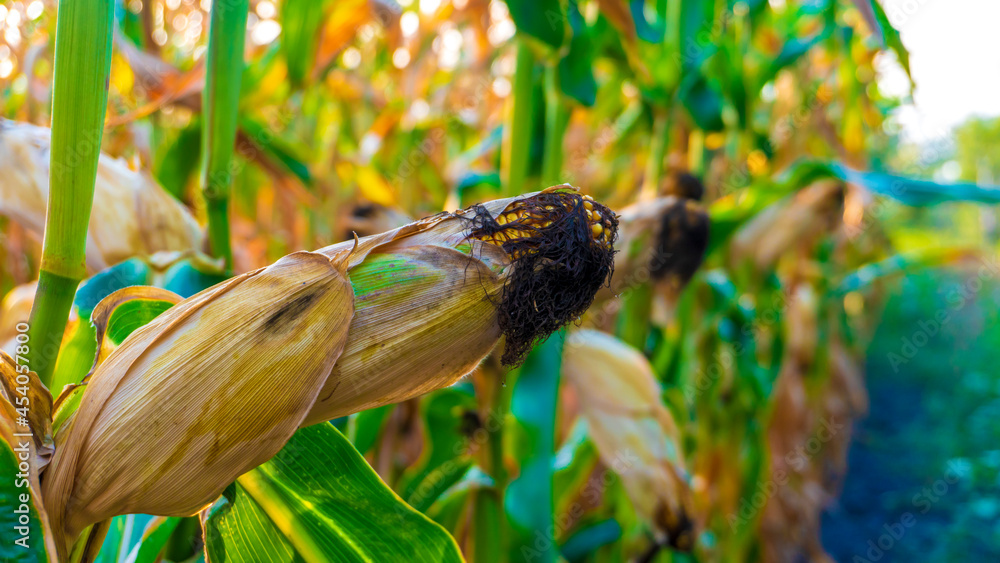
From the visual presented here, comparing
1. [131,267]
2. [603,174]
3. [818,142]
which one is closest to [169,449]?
[131,267]

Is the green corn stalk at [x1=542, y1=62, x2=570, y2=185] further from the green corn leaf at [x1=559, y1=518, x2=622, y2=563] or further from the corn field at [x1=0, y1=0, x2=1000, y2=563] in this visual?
the green corn leaf at [x1=559, y1=518, x2=622, y2=563]

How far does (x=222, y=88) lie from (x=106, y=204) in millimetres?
222

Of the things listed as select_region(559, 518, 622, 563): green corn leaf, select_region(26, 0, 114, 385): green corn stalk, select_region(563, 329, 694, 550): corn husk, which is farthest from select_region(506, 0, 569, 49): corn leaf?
select_region(559, 518, 622, 563): green corn leaf

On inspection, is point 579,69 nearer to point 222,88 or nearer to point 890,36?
point 890,36

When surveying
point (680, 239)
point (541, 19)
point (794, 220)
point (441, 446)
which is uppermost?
point (541, 19)

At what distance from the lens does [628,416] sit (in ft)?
2.88

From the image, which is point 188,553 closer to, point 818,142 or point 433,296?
point 433,296

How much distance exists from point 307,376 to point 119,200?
43 cm

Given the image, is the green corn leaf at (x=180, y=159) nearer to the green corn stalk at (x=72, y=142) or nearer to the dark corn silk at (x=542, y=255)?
the green corn stalk at (x=72, y=142)

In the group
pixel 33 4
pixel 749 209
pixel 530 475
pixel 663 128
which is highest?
pixel 33 4

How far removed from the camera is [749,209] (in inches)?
41.4

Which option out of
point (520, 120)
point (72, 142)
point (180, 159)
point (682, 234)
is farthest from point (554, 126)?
point (72, 142)

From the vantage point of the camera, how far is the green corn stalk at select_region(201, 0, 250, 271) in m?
0.51

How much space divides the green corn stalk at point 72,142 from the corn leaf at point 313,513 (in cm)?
16
